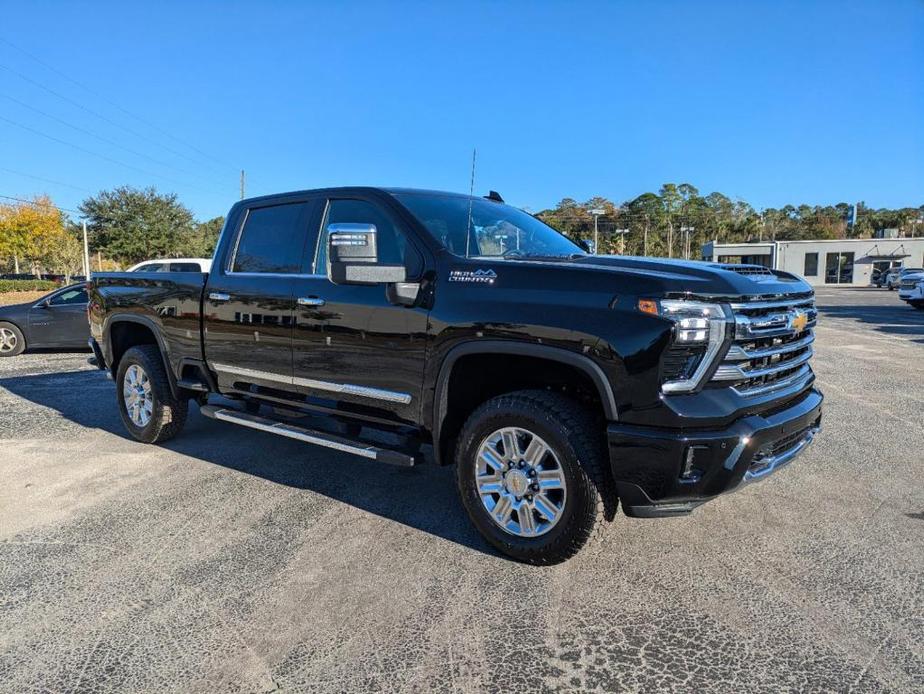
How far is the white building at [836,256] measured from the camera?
→ 53.7 meters

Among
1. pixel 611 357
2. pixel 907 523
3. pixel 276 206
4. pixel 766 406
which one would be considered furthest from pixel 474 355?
pixel 907 523

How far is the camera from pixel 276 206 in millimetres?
4746

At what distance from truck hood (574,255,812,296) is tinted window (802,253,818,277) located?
61.3m

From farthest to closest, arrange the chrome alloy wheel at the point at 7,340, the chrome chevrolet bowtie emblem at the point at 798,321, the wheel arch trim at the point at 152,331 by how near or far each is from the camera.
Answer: the chrome alloy wheel at the point at 7,340 < the wheel arch trim at the point at 152,331 < the chrome chevrolet bowtie emblem at the point at 798,321

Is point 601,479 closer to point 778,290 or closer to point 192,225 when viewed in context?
point 778,290

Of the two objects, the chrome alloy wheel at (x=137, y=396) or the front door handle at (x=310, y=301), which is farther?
the chrome alloy wheel at (x=137, y=396)

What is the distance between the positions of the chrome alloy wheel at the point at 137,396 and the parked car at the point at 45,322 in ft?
23.5

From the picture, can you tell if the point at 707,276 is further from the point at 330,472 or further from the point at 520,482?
the point at 330,472

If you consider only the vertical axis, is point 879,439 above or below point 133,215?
below

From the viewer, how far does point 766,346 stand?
3133 mm

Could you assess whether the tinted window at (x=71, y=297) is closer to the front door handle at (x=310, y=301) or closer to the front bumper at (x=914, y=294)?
the front door handle at (x=310, y=301)

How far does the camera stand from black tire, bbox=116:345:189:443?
5414mm

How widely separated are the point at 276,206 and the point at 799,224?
349 ft

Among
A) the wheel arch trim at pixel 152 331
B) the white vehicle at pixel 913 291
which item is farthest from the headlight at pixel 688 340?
the white vehicle at pixel 913 291
